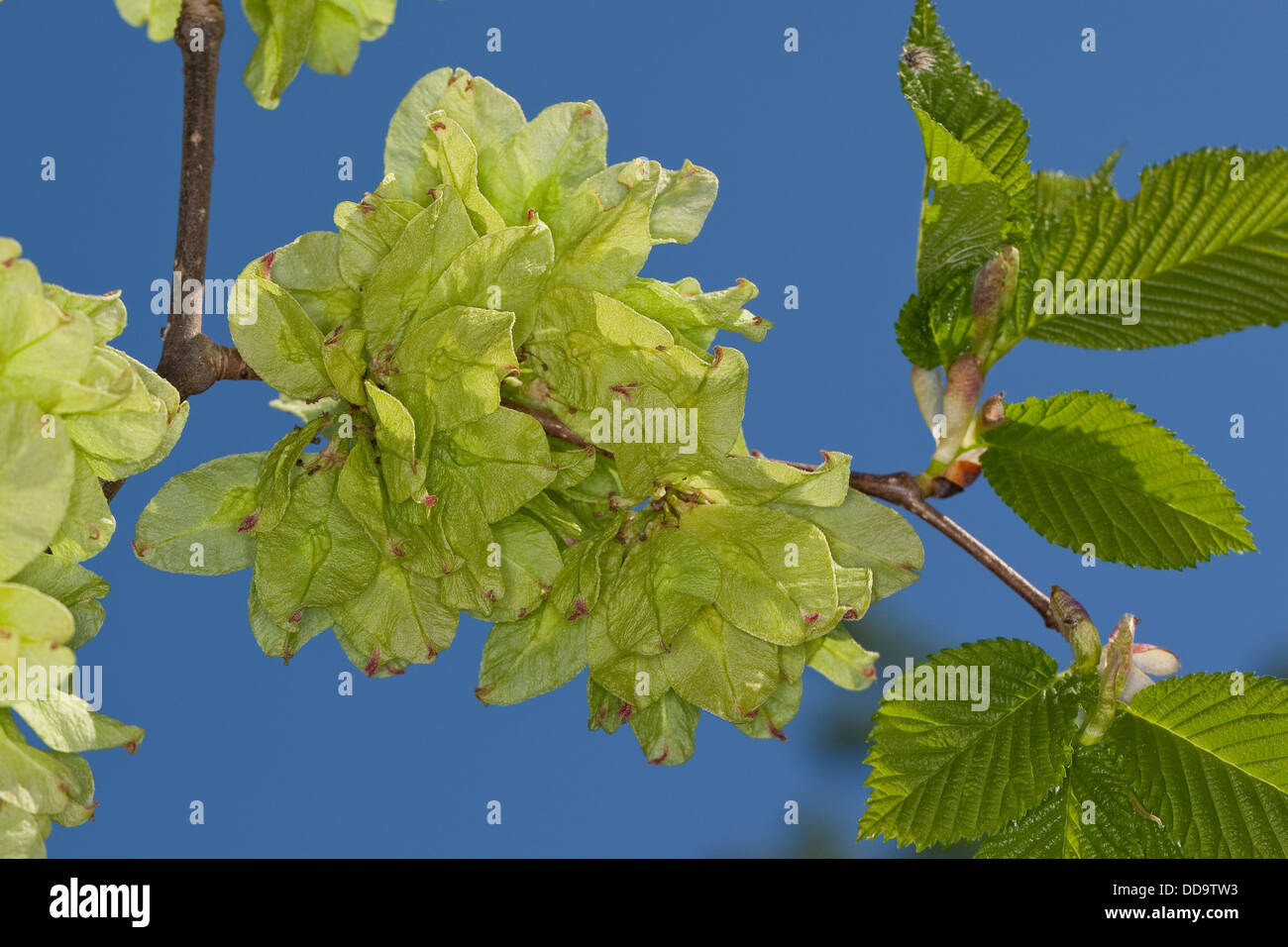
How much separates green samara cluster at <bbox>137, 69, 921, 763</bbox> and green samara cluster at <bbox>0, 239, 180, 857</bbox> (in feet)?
0.16

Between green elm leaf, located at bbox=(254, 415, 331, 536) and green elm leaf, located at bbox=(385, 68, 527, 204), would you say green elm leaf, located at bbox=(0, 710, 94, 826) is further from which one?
green elm leaf, located at bbox=(385, 68, 527, 204)

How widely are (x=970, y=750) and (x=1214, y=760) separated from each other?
149 millimetres

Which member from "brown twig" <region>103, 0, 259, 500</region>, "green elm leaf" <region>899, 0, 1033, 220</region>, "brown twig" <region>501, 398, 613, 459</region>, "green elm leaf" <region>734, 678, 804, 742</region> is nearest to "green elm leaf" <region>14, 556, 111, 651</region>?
"brown twig" <region>103, 0, 259, 500</region>

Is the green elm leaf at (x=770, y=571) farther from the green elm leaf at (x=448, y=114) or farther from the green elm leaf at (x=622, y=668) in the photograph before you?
the green elm leaf at (x=448, y=114)

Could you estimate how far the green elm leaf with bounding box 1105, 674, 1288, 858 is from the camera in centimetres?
72

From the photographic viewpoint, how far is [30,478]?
52 centimetres

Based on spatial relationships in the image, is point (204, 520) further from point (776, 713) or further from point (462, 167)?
point (776, 713)

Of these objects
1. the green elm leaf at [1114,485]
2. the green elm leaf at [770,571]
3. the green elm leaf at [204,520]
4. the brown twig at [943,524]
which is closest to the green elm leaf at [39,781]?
the green elm leaf at [204,520]

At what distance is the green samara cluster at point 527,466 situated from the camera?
0.60 m

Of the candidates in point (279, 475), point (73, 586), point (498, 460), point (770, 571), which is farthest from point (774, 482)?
point (73, 586)

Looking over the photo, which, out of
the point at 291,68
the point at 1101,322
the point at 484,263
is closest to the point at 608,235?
the point at 484,263

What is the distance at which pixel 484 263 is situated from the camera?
1.95 feet

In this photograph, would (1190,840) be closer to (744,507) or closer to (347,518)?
(744,507)

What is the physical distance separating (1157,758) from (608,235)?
1.53 ft
